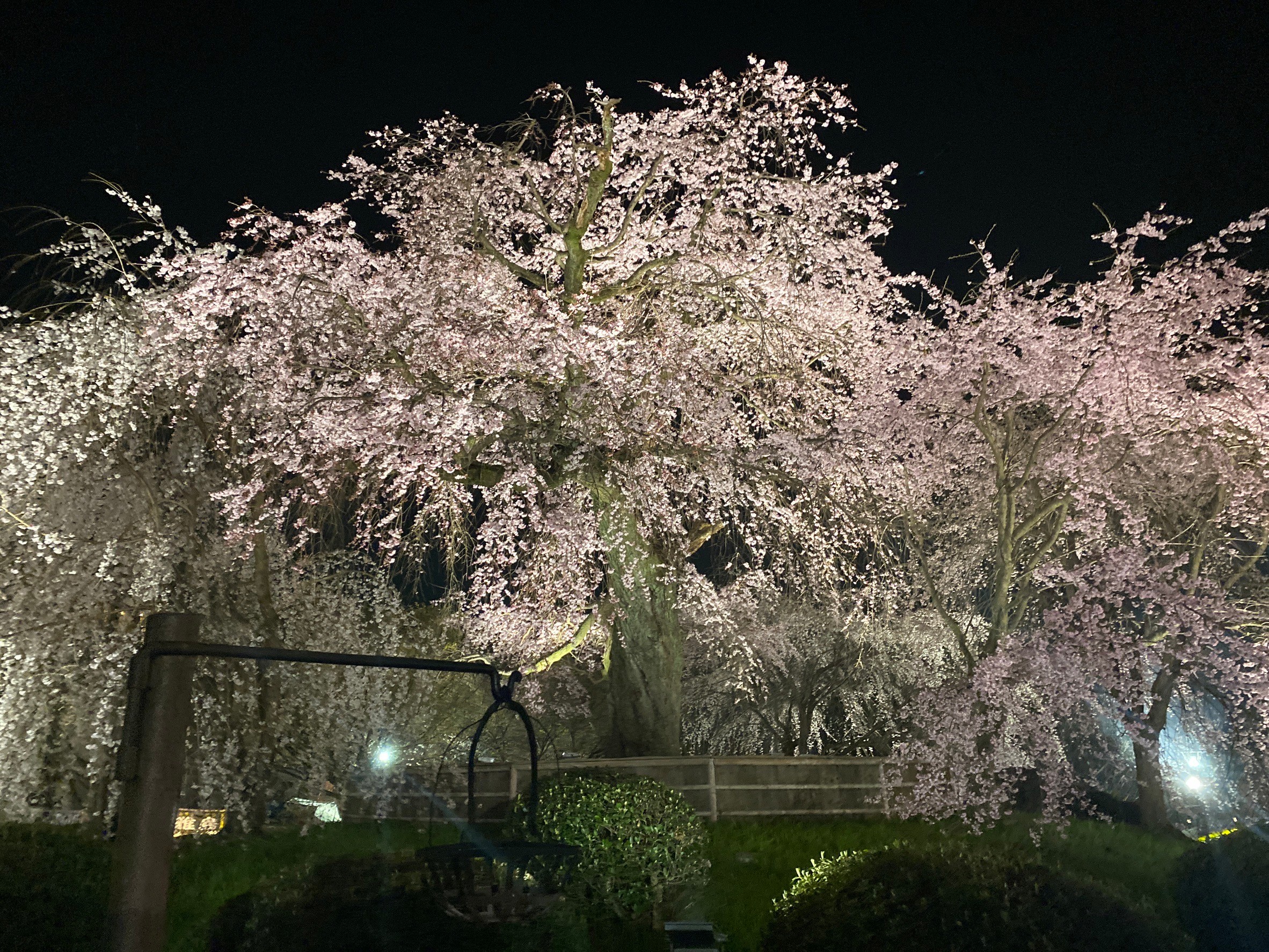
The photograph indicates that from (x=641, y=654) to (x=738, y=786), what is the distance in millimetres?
2874

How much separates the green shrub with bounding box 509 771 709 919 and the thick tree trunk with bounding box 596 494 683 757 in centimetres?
393

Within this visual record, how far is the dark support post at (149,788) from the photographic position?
11.7 feet

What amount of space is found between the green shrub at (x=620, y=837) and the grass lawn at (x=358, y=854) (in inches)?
15.3

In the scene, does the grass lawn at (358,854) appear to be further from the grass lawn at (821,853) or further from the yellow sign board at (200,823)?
the yellow sign board at (200,823)

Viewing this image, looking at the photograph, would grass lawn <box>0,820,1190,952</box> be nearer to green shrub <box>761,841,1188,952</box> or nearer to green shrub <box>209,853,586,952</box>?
green shrub <box>209,853,586,952</box>

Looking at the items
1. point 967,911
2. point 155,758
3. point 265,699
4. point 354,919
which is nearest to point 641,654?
point 265,699

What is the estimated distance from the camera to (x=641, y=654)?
1372cm

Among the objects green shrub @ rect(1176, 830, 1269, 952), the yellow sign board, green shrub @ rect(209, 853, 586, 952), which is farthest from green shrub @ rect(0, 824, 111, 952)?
green shrub @ rect(1176, 830, 1269, 952)

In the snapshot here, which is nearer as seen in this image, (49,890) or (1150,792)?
(49,890)

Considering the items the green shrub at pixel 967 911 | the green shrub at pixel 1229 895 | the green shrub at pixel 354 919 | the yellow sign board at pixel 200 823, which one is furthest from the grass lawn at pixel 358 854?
the green shrub at pixel 967 911

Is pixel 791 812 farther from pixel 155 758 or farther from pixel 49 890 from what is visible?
pixel 155 758

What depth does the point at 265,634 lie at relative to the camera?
522 inches

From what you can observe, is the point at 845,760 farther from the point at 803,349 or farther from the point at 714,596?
the point at 803,349

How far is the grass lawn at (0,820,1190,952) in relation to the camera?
6.58m
